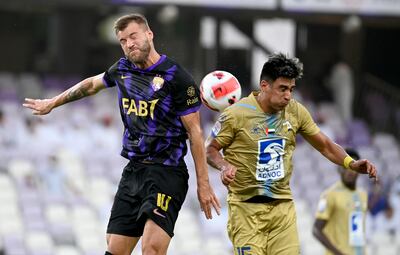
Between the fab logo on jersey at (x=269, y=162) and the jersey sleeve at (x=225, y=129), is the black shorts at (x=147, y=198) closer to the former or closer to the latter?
the jersey sleeve at (x=225, y=129)

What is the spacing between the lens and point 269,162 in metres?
8.50

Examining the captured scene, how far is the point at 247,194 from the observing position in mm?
8555

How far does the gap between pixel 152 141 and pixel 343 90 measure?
14544 millimetres

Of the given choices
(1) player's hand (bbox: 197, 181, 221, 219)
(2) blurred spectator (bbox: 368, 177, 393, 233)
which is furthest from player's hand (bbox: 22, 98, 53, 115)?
(2) blurred spectator (bbox: 368, 177, 393, 233)

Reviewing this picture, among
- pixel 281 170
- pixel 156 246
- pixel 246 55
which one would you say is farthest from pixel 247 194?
pixel 246 55

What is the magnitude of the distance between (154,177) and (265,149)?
93 cm

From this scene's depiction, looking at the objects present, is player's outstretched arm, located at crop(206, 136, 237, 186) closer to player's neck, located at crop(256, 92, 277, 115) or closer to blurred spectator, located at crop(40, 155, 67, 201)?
player's neck, located at crop(256, 92, 277, 115)

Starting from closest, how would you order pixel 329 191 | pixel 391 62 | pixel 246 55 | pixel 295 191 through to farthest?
pixel 329 191, pixel 295 191, pixel 246 55, pixel 391 62

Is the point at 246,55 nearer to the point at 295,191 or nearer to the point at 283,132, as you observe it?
the point at 295,191

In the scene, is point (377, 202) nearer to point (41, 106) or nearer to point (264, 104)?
point (264, 104)

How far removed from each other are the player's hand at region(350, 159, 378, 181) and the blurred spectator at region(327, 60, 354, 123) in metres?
13.5

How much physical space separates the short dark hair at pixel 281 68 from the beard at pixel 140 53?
0.97 meters

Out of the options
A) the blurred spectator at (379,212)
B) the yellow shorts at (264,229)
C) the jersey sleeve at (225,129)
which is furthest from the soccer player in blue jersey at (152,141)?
the blurred spectator at (379,212)

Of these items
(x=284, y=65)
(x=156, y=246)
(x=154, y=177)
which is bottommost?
(x=156, y=246)
